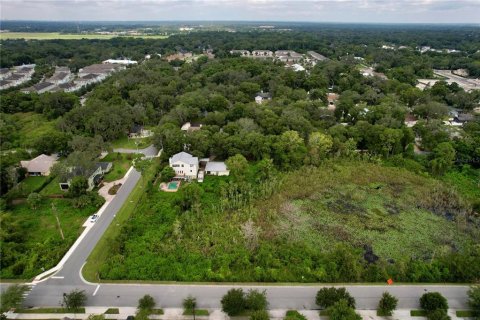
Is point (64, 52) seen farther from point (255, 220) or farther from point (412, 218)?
point (412, 218)

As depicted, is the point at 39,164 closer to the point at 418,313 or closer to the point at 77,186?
the point at 77,186

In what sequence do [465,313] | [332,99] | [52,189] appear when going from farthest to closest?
[332,99] < [52,189] < [465,313]

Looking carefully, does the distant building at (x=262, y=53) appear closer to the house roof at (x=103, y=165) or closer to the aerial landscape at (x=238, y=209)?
the aerial landscape at (x=238, y=209)

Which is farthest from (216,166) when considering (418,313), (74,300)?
(418,313)

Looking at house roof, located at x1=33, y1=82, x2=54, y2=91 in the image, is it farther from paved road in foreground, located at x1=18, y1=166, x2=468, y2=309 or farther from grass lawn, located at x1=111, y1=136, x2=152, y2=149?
paved road in foreground, located at x1=18, y1=166, x2=468, y2=309

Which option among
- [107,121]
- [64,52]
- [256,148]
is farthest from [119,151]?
[64,52]

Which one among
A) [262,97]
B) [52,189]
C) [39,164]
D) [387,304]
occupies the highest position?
[262,97]
